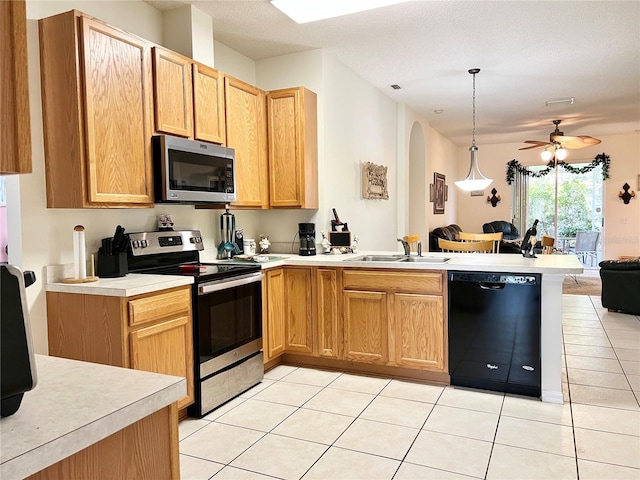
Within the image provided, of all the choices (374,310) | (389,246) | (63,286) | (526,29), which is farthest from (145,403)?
(389,246)

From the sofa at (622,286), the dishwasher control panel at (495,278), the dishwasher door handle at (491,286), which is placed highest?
the dishwasher control panel at (495,278)

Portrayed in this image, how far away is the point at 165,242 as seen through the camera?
324 centimetres

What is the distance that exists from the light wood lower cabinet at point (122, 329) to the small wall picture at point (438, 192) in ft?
20.4

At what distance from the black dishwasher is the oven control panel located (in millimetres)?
1881

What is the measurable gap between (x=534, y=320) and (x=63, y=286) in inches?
112

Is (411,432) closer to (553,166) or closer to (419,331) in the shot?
(419,331)

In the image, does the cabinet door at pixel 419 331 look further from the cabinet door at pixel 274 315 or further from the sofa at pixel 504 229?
the sofa at pixel 504 229

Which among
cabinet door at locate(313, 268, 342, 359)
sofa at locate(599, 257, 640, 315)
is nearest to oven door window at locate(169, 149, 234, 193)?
cabinet door at locate(313, 268, 342, 359)

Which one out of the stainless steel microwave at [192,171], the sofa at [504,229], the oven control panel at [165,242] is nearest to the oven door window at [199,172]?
the stainless steel microwave at [192,171]

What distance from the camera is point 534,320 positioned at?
10.0 feet

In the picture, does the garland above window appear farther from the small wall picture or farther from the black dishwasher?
the black dishwasher

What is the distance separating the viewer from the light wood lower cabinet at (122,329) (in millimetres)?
2385

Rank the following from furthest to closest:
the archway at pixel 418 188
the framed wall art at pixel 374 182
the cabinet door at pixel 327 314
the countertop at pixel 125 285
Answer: the archway at pixel 418 188, the framed wall art at pixel 374 182, the cabinet door at pixel 327 314, the countertop at pixel 125 285

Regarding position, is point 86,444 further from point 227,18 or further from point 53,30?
point 227,18
